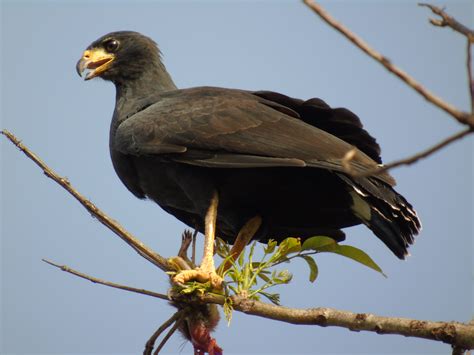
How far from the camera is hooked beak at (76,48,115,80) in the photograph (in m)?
6.69

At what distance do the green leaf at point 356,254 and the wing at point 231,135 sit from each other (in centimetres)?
49

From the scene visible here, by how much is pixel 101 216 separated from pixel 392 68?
106 inches

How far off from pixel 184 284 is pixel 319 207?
4.49 ft

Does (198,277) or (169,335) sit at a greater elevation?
(198,277)

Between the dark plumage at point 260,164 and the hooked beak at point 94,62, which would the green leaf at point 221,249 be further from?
the hooked beak at point 94,62

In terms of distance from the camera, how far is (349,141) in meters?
5.34

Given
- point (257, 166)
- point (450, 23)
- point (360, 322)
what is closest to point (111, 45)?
point (257, 166)

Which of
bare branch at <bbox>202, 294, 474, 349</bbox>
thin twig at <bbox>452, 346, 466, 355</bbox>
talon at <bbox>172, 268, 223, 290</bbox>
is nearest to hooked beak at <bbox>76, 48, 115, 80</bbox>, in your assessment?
talon at <bbox>172, 268, 223, 290</bbox>

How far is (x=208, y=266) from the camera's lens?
15.3 feet

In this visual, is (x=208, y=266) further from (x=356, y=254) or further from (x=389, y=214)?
(x=389, y=214)

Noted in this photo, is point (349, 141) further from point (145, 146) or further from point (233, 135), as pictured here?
point (145, 146)

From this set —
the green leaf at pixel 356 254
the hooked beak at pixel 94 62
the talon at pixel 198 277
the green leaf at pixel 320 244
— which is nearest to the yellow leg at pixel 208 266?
the talon at pixel 198 277

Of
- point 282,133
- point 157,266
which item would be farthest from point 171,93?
point 157,266

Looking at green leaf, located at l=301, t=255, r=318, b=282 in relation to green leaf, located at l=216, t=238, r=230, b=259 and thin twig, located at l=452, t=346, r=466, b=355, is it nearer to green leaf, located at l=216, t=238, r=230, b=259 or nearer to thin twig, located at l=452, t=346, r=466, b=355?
green leaf, located at l=216, t=238, r=230, b=259
